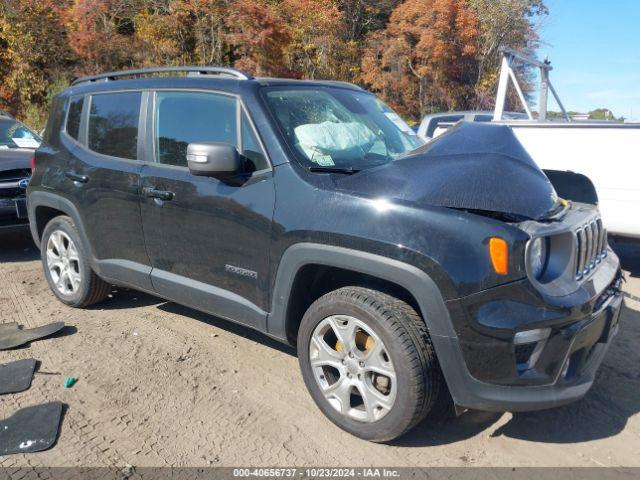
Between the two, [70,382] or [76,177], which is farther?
[76,177]

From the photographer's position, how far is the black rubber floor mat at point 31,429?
3.03 metres

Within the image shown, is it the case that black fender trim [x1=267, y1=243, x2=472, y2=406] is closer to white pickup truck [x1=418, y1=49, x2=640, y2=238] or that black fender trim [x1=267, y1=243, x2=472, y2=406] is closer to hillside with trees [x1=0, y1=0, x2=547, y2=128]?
white pickup truck [x1=418, y1=49, x2=640, y2=238]

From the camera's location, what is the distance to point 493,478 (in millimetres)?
2789

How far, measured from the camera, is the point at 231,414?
337cm

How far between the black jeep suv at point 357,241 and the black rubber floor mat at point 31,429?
42.5 inches

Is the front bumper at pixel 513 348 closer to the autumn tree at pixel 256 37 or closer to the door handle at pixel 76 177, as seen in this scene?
the door handle at pixel 76 177

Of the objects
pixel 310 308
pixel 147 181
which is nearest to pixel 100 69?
pixel 147 181

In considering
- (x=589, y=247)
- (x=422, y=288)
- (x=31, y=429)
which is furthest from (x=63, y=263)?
(x=589, y=247)

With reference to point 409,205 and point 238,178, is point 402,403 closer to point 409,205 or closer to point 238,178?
point 409,205

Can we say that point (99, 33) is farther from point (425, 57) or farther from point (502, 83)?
point (502, 83)

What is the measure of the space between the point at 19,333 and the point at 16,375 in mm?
761

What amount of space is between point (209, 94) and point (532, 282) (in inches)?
92.2

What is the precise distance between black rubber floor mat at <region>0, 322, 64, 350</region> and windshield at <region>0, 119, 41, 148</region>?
3.71 metres

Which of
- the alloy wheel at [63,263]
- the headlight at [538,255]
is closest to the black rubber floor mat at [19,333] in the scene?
the alloy wheel at [63,263]
